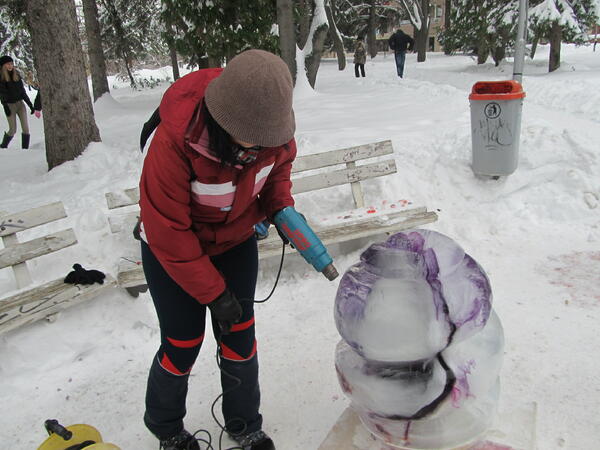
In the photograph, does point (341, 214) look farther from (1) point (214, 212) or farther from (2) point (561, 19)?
(2) point (561, 19)

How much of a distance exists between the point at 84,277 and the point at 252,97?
8.13 feet

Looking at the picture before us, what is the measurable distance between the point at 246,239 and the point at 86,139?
188 inches

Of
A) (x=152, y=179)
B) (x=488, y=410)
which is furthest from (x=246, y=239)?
(x=488, y=410)

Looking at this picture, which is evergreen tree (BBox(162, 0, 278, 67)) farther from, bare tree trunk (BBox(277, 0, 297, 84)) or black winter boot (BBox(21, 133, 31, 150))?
black winter boot (BBox(21, 133, 31, 150))

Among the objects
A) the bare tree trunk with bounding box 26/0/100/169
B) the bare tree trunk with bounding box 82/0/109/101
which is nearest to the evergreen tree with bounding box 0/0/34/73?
the bare tree trunk with bounding box 82/0/109/101

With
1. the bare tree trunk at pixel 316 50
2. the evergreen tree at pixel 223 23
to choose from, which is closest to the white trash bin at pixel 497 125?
the evergreen tree at pixel 223 23

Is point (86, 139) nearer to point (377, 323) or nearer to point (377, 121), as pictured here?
point (377, 121)

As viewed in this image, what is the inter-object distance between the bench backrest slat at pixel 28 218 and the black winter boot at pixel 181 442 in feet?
6.81

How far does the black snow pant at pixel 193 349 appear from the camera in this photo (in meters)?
2.03

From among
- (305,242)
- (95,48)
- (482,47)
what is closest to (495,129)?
(305,242)

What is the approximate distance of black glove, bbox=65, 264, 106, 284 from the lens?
3430 mm

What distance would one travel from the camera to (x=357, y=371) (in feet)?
6.09

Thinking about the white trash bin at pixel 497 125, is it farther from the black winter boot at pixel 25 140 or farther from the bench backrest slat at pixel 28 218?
the black winter boot at pixel 25 140

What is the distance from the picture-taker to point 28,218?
3588 millimetres
